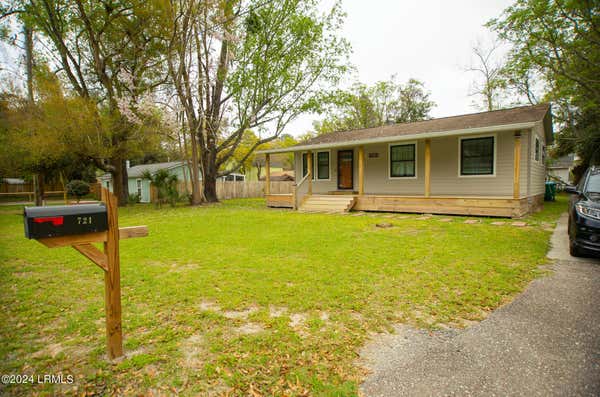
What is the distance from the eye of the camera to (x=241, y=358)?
2314mm

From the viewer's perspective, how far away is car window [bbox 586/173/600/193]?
17.2 ft

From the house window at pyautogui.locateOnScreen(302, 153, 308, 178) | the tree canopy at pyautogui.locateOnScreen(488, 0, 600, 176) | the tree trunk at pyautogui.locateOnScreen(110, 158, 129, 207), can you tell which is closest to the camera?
the tree canopy at pyautogui.locateOnScreen(488, 0, 600, 176)

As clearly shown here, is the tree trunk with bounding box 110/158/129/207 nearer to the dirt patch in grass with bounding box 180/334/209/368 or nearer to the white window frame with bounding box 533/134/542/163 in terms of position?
the dirt patch in grass with bounding box 180/334/209/368

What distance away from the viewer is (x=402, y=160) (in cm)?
1274

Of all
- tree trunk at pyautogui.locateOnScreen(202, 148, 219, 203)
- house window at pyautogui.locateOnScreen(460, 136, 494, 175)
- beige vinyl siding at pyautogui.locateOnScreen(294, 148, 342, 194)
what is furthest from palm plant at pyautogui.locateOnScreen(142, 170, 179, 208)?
house window at pyautogui.locateOnScreen(460, 136, 494, 175)

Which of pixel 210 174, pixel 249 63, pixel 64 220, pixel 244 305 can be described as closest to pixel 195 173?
pixel 210 174

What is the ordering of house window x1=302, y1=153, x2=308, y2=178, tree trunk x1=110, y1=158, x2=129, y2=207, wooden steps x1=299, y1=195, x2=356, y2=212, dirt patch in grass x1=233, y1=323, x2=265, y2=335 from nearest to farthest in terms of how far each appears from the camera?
1. dirt patch in grass x1=233, y1=323, x2=265, y2=335
2. wooden steps x1=299, y1=195, x2=356, y2=212
3. house window x1=302, y1=153, x2=308, y2=178
4. tree trunk x1=110, y1=158, x2=129, y2=207

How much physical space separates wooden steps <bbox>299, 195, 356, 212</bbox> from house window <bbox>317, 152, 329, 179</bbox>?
2.18 meters

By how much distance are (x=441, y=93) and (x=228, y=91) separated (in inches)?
919

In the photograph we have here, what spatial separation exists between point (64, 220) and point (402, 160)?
1243 cm

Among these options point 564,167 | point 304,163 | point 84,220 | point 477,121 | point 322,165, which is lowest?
point 84,220

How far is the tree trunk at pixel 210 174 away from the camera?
707 inches

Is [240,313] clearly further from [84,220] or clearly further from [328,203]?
[328,203]

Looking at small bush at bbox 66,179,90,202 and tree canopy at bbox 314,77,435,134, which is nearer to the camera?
small bush at bbox 66,179,90,202
